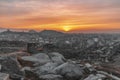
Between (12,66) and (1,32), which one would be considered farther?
(1,32)

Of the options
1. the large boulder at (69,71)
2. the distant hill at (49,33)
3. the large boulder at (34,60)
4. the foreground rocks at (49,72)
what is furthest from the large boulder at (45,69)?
the distant hill at (49,33)

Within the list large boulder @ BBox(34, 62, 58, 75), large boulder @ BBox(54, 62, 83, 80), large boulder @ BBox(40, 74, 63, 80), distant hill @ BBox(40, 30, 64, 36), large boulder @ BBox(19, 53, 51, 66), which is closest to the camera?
large boulder @ BBox(40, 74, 63, 80)

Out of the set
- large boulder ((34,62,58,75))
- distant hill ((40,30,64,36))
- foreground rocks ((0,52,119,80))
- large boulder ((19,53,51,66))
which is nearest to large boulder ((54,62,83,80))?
foreground rocks ((0,52,119,80))

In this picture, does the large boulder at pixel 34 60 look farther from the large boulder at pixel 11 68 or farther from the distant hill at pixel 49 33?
the distant hill at pixel 49 33

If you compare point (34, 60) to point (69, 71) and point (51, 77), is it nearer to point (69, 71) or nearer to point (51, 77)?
point (69, 71)

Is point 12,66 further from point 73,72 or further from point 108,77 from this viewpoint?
point 108,77

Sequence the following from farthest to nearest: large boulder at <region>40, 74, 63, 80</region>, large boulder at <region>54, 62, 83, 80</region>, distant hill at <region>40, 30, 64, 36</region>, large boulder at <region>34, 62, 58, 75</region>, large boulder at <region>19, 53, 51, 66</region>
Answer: distant hill at <region>40, 30, 64, 36</region>, large boulder at <region>19, 53, 51, 66</region>, large boulder at <region>34, 62, 58, 75</region>, large boulder at <region>54, 62, 83, 80</region>, large boulder at <region>40, 74, 63, 80</region>

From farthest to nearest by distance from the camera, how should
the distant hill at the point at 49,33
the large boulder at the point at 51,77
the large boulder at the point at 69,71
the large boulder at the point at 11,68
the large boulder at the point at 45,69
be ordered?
the distant hill at the point at 49,33
the large boulder at the point at 45,69
the large boulder at the point at 69,71
the large boulder at the point at 51,77
the large boulder at the point at 11,68

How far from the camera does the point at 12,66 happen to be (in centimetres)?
1834

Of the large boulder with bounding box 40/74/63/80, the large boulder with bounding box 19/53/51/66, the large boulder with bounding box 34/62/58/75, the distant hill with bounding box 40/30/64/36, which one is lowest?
the distant hill with bounding box 40/30/64/36

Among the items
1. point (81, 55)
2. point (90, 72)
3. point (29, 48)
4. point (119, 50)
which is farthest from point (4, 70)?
point (119, 50)

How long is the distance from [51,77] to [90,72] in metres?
3.46

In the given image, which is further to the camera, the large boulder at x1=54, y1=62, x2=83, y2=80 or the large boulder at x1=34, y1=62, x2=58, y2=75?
the large boulder at x1=34, y1=62, x2=58, y2=75

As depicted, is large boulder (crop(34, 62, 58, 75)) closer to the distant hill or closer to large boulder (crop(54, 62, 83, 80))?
large boulder (crop(54, 62, 83, 80))
